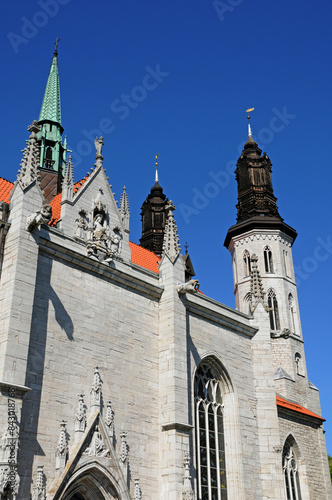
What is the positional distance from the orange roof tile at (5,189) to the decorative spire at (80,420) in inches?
262

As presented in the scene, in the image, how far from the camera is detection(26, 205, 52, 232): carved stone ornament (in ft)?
45.9

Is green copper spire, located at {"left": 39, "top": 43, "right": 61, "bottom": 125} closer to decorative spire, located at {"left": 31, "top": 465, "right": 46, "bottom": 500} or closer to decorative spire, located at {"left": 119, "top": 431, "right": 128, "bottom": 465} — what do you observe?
decorative spire, located at {"left": 119, "top": 431, "right": 128, "bottom": 465}

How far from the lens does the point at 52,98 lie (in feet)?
85.7

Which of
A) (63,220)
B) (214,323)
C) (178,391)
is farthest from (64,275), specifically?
(214,323)

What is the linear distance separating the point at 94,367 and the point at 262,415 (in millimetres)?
7215

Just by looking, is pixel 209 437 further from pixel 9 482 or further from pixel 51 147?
pixel 51 147

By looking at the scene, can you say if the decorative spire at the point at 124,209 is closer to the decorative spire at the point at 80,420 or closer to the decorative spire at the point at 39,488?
the decorative spire at the point at 80,420

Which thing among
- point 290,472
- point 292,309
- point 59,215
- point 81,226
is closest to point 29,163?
point 81,226

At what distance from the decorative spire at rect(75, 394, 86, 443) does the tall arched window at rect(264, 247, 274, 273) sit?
20.7 m

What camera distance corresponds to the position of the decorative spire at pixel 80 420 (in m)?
13.8

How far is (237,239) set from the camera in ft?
115

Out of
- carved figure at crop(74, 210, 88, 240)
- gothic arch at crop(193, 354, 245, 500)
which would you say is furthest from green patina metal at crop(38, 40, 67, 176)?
gothic arch at crop(193, 354, 245, 500)

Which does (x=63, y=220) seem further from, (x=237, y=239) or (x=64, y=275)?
(x=237, y=239)

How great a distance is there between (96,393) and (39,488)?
2.85 meters
